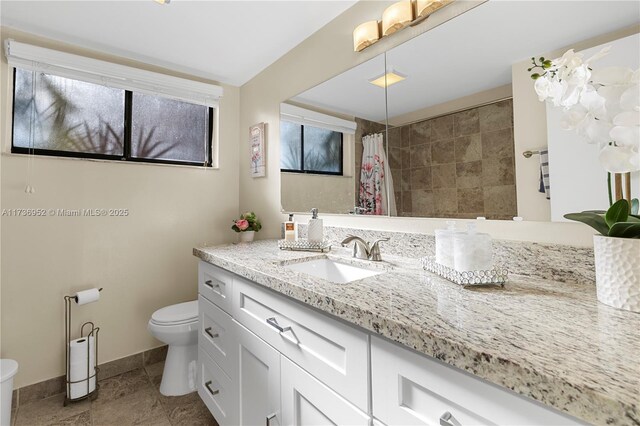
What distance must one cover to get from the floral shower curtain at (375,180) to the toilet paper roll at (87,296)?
1774 millimetres

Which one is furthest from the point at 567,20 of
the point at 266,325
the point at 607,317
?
the point at 266,325

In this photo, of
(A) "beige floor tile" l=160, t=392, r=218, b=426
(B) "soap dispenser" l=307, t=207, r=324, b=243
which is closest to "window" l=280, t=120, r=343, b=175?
(B) "soap dispenser" l=307, t=207, r=324, b=243

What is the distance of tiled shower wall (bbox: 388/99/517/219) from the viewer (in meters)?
1.04

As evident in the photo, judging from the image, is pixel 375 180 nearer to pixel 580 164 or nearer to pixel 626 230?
pixel 580 164

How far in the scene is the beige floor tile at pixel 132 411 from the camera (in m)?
1.62

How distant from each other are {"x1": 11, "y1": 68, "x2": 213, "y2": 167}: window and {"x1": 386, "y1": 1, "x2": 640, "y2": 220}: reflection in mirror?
1776 mm

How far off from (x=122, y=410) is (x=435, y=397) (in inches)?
77.2

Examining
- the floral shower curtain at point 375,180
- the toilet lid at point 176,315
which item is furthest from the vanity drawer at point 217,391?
the floral shower curtain at point 375,180

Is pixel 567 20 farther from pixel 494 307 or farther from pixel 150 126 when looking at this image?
pixel 150 126

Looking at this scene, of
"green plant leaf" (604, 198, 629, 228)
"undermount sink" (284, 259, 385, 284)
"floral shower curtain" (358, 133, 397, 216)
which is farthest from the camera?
"floral shower curtain" (358, 133, 397, 216)

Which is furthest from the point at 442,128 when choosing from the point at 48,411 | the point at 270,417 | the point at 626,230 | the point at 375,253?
the point at 48,411

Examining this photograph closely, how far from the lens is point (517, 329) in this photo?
564 mm

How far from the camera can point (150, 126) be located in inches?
90.0

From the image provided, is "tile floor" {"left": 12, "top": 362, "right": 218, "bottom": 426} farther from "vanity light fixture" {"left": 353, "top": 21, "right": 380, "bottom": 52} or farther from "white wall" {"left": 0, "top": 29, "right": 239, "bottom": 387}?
"vanity light fixture" {"left": 353, "top": 21, "right": 380, "bottom": 52}
